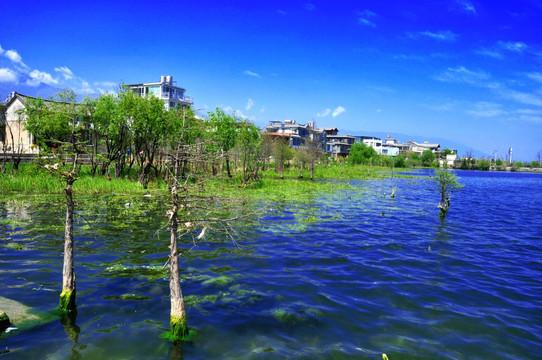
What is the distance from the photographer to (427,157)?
584ft

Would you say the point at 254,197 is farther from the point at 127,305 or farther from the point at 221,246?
the point at 127,305

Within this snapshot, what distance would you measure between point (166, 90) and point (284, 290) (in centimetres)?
8996

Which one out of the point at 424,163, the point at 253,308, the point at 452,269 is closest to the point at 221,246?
the point at 253,308

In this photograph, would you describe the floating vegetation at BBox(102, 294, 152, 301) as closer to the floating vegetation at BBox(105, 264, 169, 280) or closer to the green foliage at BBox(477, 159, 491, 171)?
the floating vegetation at BBox(105, 264, 169, 280)

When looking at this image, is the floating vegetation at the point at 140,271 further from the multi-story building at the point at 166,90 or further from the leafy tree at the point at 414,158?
the leafy tree at the point at 414,158

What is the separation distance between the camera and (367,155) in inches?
4983

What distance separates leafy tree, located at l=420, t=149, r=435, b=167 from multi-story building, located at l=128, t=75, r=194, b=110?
127m

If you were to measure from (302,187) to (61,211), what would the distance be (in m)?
29.7

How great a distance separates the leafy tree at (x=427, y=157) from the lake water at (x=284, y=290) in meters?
164

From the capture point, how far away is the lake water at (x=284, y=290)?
31.9ft

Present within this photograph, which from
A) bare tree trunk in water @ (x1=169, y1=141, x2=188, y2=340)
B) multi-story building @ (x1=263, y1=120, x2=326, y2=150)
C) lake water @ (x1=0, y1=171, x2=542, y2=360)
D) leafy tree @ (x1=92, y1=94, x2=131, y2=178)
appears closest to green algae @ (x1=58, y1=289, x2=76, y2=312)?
lake water @ (x1=0, y1=171, x2=542, y2=360)

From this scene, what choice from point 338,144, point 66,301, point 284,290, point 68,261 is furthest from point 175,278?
point 338,144

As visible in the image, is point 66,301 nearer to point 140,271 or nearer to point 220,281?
point 140,271

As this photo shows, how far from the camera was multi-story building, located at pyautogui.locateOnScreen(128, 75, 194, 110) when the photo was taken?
93.1m
